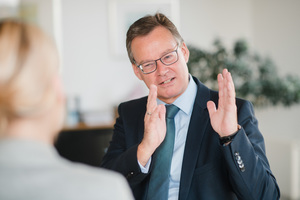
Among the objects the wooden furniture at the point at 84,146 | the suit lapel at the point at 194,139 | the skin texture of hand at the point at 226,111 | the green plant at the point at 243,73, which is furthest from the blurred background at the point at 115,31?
the skin texture of hand at the point at 226,111

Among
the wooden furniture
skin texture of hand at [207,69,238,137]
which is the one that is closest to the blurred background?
the wooden furniture

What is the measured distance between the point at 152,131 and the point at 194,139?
20cm

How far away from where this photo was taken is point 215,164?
1603 mm

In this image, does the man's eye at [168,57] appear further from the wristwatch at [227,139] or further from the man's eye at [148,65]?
the wristwatch at [227,139]

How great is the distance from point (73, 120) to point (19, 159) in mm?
3760

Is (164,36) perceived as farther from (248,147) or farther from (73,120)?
(73,120)

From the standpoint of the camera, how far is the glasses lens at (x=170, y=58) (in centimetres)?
184

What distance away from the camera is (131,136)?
1822 mm

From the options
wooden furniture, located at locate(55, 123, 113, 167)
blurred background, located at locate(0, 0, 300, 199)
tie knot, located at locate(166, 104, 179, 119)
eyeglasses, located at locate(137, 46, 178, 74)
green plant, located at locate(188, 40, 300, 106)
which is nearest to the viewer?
tie knot, located at locate(166, 104, 179, 119)

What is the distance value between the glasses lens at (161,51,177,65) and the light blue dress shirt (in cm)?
13

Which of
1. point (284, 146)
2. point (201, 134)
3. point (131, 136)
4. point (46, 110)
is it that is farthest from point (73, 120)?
point (46, 110)

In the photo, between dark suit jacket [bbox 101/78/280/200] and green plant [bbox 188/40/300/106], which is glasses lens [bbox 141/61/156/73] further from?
green plant [bbox 188/40/300/106]

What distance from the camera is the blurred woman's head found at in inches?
28.4

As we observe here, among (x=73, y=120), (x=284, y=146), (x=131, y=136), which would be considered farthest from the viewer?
(x=73, y=120)
